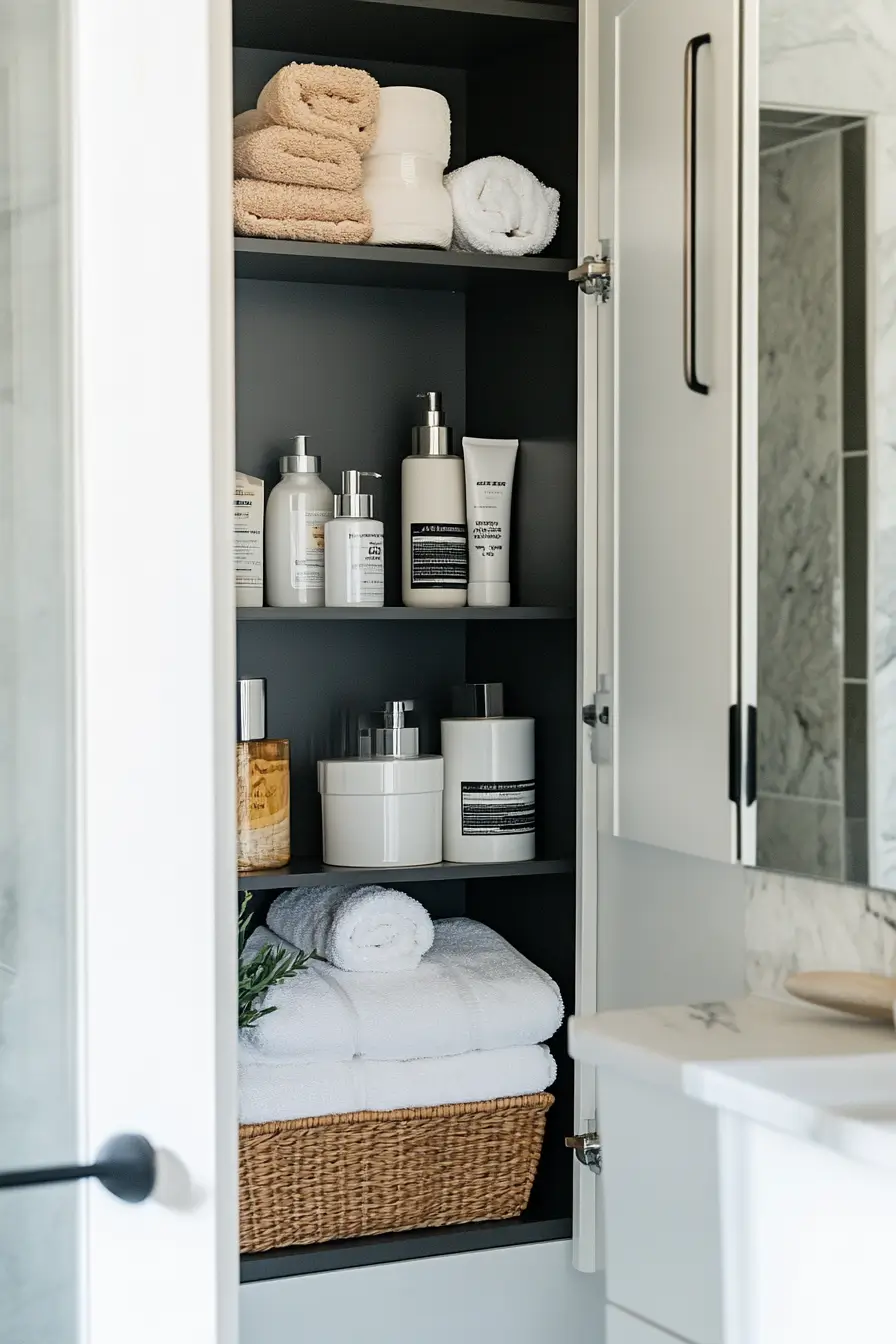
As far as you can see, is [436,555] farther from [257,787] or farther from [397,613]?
[257,787]

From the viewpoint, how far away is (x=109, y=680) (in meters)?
0.82

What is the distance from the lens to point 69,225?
2.64 feet

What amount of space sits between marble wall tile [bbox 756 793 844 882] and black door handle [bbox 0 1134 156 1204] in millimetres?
625

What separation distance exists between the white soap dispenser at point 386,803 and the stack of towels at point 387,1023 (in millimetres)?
50

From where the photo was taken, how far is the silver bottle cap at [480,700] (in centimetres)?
167

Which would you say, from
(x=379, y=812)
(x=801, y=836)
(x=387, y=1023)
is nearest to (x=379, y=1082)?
(x=387, y=1023)

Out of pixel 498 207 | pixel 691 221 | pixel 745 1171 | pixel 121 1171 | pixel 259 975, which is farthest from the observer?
pixel 498 207

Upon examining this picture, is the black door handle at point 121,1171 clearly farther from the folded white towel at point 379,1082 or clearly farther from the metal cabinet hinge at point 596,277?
the metal cabinet hinge at point 596,277

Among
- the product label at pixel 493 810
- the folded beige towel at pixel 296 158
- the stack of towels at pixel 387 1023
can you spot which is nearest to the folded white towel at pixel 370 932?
the stack of towels at pixel 387 1023

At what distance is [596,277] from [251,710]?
0.58 m

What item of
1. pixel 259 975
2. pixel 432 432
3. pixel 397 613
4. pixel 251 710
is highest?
pixel 432 432

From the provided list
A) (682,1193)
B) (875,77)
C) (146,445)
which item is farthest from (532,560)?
(146,445)

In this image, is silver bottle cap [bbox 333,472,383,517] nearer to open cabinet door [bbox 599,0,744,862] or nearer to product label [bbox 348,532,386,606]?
product label [bbox 348,532,386,606]

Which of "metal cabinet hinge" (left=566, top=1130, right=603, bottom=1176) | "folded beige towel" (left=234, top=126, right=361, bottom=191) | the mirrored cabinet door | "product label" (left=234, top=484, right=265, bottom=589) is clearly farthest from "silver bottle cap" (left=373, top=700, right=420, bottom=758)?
"folded beige towel" (left=234, top=126, right=361, bottom=191)
